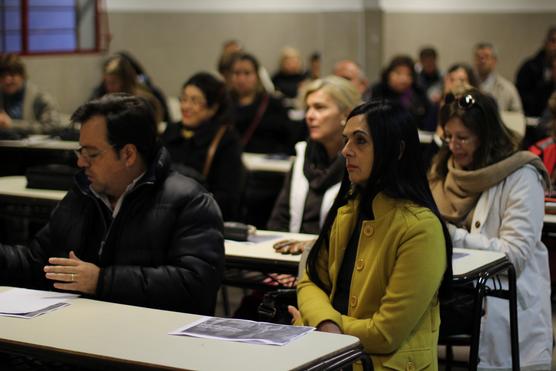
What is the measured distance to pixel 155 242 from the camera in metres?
3.69

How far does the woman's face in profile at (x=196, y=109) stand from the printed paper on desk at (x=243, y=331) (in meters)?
3.30

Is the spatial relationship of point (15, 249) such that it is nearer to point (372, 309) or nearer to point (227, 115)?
point (372, 309)

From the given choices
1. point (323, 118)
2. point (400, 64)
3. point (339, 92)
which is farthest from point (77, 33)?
point (323, 118)

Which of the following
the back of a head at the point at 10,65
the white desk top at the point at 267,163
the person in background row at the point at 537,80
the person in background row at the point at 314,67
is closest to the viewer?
the white desk top at the point at 267,163

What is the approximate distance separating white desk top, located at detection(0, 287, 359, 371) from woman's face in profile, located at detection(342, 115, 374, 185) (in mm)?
622

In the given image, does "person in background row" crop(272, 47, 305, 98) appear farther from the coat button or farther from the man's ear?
the coat button

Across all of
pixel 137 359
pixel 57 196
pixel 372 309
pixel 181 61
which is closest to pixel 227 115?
pixel 57 196

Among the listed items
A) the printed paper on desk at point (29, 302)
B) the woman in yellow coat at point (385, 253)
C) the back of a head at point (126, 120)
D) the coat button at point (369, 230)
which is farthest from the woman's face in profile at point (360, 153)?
the printed paper on desk at point (29, 302)

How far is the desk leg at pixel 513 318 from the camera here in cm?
420

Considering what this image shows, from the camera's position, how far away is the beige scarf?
14.9 ft

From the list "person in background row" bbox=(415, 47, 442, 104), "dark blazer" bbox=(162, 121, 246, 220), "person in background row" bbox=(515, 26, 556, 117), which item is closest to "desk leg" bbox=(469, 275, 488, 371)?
"dark blazer" bbox=(162, 121, 246, 220)

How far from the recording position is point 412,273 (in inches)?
129

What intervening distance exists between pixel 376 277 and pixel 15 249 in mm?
1398

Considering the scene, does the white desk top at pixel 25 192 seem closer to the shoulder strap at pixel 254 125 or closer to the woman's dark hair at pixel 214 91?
the woman's dark hair at pixel 214 91
